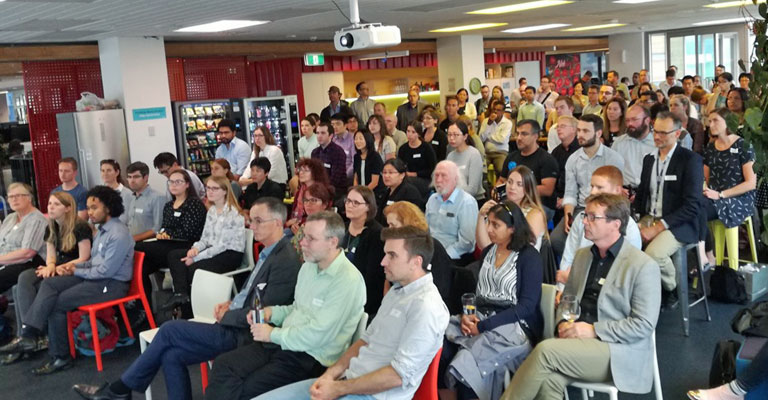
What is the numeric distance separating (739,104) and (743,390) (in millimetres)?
4935

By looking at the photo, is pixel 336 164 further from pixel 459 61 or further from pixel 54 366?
pixel 459 61

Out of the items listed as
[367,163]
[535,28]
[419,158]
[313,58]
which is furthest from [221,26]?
[535,28]

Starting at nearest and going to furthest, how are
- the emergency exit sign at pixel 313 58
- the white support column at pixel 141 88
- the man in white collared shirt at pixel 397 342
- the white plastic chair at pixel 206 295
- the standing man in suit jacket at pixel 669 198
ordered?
the man in white collared shirt at pixel 397 342 < the white plastic chair at pixel 206 295 < the standing man in suit jacket at pixel 669 198 < the white support column at pixel 141 88 < the emergency exit sign at pixel 313 58

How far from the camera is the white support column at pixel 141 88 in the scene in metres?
10.4

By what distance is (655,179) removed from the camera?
5.31m

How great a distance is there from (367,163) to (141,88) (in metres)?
4.72

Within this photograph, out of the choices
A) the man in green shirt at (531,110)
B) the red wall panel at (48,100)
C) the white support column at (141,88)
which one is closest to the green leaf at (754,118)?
the white support column at (141,88)

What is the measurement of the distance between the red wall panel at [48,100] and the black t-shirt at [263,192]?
5.21 m

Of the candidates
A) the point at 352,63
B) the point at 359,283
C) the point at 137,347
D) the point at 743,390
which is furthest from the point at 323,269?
the point at 352,63

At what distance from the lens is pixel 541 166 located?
622 cm

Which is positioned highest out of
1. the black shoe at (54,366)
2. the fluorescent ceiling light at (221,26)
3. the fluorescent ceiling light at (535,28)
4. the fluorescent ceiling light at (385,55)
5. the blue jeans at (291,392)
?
the fluorescent ceiling light at (535,28)

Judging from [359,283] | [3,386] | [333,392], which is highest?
[359,283]

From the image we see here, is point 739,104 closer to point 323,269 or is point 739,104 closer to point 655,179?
point 655,179

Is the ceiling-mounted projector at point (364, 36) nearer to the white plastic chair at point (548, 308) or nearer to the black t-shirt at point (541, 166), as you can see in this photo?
the black t-shirt at point (541, 166)
